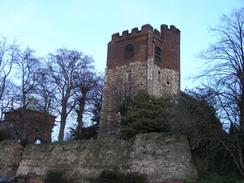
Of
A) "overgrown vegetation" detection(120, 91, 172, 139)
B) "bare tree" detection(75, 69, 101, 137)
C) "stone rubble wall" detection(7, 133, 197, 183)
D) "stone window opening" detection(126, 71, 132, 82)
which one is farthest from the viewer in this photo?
"stone window opening" detection(126, 71, 132, 82)

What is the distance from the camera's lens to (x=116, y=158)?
56.6 ft

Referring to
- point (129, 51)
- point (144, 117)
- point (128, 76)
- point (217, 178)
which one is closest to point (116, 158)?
point (144, 117)

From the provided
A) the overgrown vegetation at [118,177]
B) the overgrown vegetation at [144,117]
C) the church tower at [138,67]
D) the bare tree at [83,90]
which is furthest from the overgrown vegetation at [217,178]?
the bare tree at [83,90]

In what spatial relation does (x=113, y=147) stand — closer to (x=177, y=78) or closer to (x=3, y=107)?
(x=3, y=107)

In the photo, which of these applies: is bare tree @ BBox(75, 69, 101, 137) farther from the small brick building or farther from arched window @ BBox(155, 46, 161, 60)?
arched window @ BBox(155, 46, 161, 60)

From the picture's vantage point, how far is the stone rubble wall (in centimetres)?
1519

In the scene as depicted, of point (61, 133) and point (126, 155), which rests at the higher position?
point (61, 133)

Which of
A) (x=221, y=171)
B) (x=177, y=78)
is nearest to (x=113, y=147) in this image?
(x=221, y=171)

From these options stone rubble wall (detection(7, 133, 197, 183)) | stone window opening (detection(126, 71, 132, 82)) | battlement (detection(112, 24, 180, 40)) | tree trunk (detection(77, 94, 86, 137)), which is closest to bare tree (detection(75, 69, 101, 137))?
tree trunk (detection(77, 94, 86, 137))

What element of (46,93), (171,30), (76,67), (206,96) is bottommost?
(206,96)

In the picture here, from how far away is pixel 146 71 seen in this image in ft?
92.5

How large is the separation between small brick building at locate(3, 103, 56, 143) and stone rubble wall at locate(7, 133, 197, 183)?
4063 millimetres

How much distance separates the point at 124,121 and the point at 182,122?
7947mm

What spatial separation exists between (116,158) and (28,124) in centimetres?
1089
